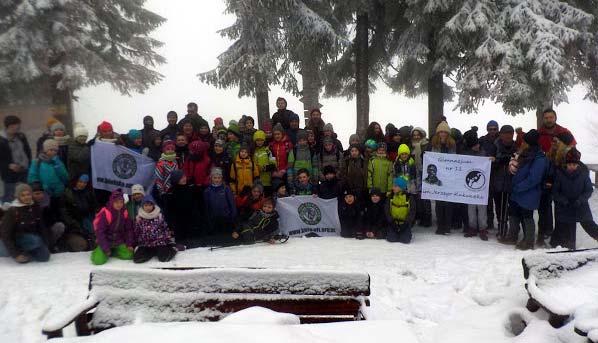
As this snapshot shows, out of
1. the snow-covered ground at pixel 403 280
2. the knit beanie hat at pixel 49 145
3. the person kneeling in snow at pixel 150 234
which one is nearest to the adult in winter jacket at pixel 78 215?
the snow-covered ground at pixel 403 280

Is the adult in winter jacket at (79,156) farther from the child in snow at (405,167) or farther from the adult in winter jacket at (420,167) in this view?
the adult in winter jacket at (420,167)

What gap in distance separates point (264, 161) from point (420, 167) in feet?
10.0

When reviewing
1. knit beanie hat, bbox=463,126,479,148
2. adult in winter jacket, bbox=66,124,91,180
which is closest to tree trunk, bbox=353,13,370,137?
knit beanie hat, bbox=463,126,479,148

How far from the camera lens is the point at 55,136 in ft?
27.8

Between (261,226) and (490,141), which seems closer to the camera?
(261,226)

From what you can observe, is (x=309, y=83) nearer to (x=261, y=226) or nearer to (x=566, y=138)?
(x=261, y=226)

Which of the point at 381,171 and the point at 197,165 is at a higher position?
the point at 197,165

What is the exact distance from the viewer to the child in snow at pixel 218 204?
8.19m

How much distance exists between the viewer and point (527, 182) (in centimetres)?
764

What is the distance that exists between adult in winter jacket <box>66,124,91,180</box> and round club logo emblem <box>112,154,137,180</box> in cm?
47

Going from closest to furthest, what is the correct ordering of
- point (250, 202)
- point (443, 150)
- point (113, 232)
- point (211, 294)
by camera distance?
point (211, 294) → point (113, 232) → point (250, 202) → point (443, 150)

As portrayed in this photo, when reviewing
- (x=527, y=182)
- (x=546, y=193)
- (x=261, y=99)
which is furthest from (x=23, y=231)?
(x=546, y=193)

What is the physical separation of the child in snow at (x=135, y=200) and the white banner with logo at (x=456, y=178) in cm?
522

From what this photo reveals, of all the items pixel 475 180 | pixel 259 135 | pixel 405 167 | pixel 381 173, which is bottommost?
pixel 475 180
